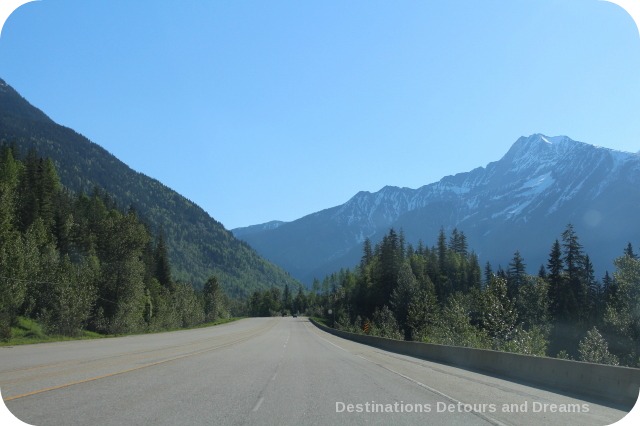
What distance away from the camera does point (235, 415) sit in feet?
36.6

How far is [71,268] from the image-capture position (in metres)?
68.1

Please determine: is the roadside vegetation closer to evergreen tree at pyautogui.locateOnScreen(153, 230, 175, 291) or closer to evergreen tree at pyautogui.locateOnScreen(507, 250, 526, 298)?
evergreen tree at pyautogui.locateOnScreen(507, 250, 526, 298)

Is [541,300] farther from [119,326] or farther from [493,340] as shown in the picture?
[119,326]

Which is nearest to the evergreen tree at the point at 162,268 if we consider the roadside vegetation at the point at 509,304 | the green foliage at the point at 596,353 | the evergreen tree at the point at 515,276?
the roadside vegetation at the point at 509,304

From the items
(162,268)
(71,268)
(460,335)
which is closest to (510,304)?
(460,335)

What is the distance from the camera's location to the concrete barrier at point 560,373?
13.5m

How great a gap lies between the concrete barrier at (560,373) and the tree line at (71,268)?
33224 millimetres

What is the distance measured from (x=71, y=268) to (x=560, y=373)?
6179 centimetres

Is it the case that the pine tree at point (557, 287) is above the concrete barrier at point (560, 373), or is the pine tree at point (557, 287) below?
above

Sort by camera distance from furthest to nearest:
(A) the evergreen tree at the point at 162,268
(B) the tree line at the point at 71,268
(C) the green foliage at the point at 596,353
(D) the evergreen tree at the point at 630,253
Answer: (A) the evergreen tree at the point at 162,268
(D) the evergreen tree at the point at 630,253
(B) the tree line at the point at 71,268
(C) the green foliage at the point at 596,353

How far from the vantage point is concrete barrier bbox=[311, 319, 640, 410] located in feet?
44.2

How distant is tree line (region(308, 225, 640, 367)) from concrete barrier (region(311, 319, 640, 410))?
879cm

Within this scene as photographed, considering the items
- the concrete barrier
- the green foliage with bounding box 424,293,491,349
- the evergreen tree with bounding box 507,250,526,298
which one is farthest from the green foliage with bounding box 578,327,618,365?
the evergreen tree with bounding box 507,250,526,298

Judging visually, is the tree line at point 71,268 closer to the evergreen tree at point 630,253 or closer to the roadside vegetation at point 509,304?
the roadside vegetation at point 509,304
